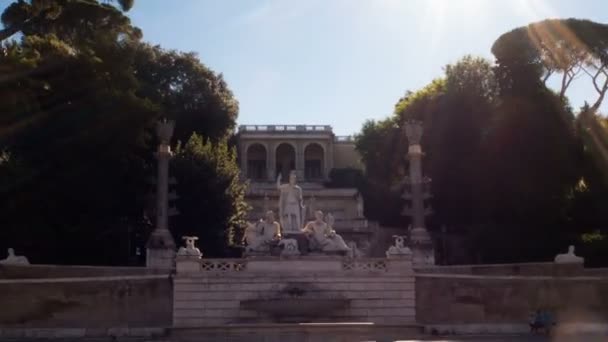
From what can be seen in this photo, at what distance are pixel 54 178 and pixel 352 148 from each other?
41136 mm

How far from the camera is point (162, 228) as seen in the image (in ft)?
98.0

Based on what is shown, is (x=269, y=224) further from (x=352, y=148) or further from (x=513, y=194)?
(x=352, y=148)

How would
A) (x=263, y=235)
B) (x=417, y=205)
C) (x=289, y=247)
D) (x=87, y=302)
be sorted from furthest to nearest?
(x=417, y=205)
(x=263, y=235)
(x=289, y=247)
(x=87, y=302)

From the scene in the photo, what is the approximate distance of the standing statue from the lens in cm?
2694

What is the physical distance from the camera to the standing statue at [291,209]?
26.9m

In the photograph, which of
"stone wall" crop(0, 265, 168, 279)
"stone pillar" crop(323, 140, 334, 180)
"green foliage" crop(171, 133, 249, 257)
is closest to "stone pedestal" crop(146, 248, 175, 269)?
"stone wall" crop(0, 265, 168, 279)

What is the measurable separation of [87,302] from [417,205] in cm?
1241

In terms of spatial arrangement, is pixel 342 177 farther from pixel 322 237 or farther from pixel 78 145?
pixel 322 237

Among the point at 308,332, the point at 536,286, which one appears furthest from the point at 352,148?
the point at 308,332

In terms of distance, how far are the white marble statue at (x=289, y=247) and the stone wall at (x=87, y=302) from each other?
11.3ft

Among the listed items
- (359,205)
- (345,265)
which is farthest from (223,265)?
(359,205)

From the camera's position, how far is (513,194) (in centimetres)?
3173

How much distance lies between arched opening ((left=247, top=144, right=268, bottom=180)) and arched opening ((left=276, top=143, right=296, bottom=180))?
44.9 inches

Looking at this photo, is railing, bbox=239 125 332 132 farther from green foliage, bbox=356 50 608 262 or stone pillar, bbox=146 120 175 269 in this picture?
stone pillar, bbox=146 120 175 269
